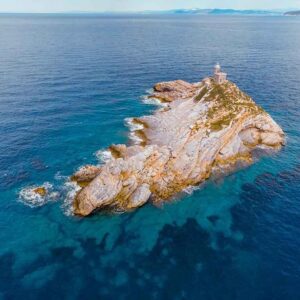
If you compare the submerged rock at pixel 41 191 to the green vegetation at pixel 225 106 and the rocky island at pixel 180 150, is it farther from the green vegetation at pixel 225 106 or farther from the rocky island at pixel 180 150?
the green vegetation at pixel 225 106

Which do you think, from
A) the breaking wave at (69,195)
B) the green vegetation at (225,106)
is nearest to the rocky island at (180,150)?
the green vegetation at (225,106)

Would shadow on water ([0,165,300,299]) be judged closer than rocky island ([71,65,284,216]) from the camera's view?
Yes

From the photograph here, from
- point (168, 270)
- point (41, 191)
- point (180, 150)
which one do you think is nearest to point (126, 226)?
point (168, 270)

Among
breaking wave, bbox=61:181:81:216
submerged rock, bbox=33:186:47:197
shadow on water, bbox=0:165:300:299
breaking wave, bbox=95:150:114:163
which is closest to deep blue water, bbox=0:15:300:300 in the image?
shadow on water, bbox=0:165:300:299

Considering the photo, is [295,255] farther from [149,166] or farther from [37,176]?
[37,176]

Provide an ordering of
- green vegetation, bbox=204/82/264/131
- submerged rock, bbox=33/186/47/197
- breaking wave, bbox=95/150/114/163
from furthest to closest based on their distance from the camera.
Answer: green vegetation, bbox=204/82/264/131, breaking wave, bbox=95/150/114/163, submerged rock, bbox=33/186/47/197

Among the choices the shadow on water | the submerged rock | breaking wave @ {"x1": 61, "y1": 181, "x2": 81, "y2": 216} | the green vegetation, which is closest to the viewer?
the shadow on water

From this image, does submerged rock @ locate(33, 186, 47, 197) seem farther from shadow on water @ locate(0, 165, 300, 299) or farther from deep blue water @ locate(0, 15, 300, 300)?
shadow on water @ locate(0, 165, 300, 299)

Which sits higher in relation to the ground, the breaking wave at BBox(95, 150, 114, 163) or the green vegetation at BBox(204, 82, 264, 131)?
the green vegetation at BBox(204, 82, 264, 131)

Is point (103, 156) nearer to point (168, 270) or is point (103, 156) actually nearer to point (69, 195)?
point (69, 195)
